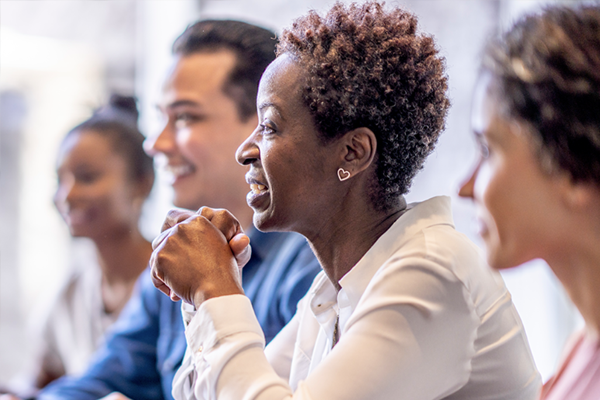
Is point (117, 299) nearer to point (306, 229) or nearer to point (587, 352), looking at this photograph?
point (306, 229)

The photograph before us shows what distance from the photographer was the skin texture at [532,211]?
53cm

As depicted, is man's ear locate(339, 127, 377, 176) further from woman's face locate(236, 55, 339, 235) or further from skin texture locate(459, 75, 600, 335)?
skin texture locate(459, 75, 600, 335)

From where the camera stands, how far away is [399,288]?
63cm

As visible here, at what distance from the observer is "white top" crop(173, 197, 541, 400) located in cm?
61

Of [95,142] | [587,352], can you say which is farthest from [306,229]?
[95,142]

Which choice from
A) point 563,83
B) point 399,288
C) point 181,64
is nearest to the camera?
point 563,83

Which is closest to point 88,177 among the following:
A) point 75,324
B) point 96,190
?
point 96,190

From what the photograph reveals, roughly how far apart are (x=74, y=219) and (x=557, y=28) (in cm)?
137

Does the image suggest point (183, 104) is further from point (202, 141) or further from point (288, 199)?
point (288, 199)

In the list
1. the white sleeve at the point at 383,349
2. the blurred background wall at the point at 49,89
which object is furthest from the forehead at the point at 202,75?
the blurred background wall at the point at 49,89

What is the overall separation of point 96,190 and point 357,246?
0.99 meters

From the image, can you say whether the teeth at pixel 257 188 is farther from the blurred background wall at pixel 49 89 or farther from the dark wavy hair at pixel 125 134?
the blurred background wall at pixel 49 89

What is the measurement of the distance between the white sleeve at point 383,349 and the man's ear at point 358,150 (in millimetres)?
131

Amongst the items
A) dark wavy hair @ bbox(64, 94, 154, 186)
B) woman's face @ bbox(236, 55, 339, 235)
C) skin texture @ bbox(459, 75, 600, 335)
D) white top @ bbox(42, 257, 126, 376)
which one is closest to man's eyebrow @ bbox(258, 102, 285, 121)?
woman's face @ bbox(236, 55, 339, 235)
